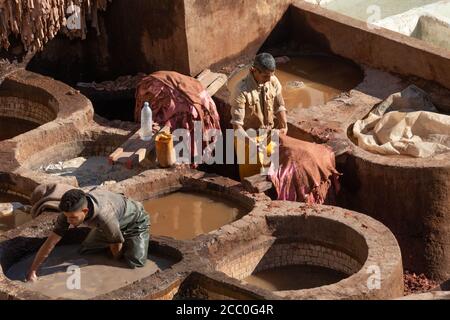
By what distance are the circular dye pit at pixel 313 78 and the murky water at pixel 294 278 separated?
3.88m

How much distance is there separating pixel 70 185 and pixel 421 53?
5.20 m

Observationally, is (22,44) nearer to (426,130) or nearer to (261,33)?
(261,33)

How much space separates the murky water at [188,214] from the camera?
1522 centimetres

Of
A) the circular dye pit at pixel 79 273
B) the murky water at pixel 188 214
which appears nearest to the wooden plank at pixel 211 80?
the murky water at pixel 188 214

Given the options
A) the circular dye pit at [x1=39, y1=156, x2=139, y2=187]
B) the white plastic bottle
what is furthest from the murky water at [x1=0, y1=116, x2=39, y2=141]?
the white plastic bottle

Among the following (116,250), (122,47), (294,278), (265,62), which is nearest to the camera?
(116,250)

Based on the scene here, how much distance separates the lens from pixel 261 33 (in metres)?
19.3

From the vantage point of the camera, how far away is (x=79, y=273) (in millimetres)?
13797

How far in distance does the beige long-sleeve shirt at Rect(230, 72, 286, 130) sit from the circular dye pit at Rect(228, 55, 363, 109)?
237 cm

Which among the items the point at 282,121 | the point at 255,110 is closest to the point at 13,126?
the point at 255,110

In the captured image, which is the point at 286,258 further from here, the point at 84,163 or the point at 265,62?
the point at 84,163

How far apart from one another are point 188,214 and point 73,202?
8.78 feet

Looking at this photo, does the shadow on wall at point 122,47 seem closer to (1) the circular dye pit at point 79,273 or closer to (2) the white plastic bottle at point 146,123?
(2) the white plastic bottle at point 146,123

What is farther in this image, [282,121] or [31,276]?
[282,121]
